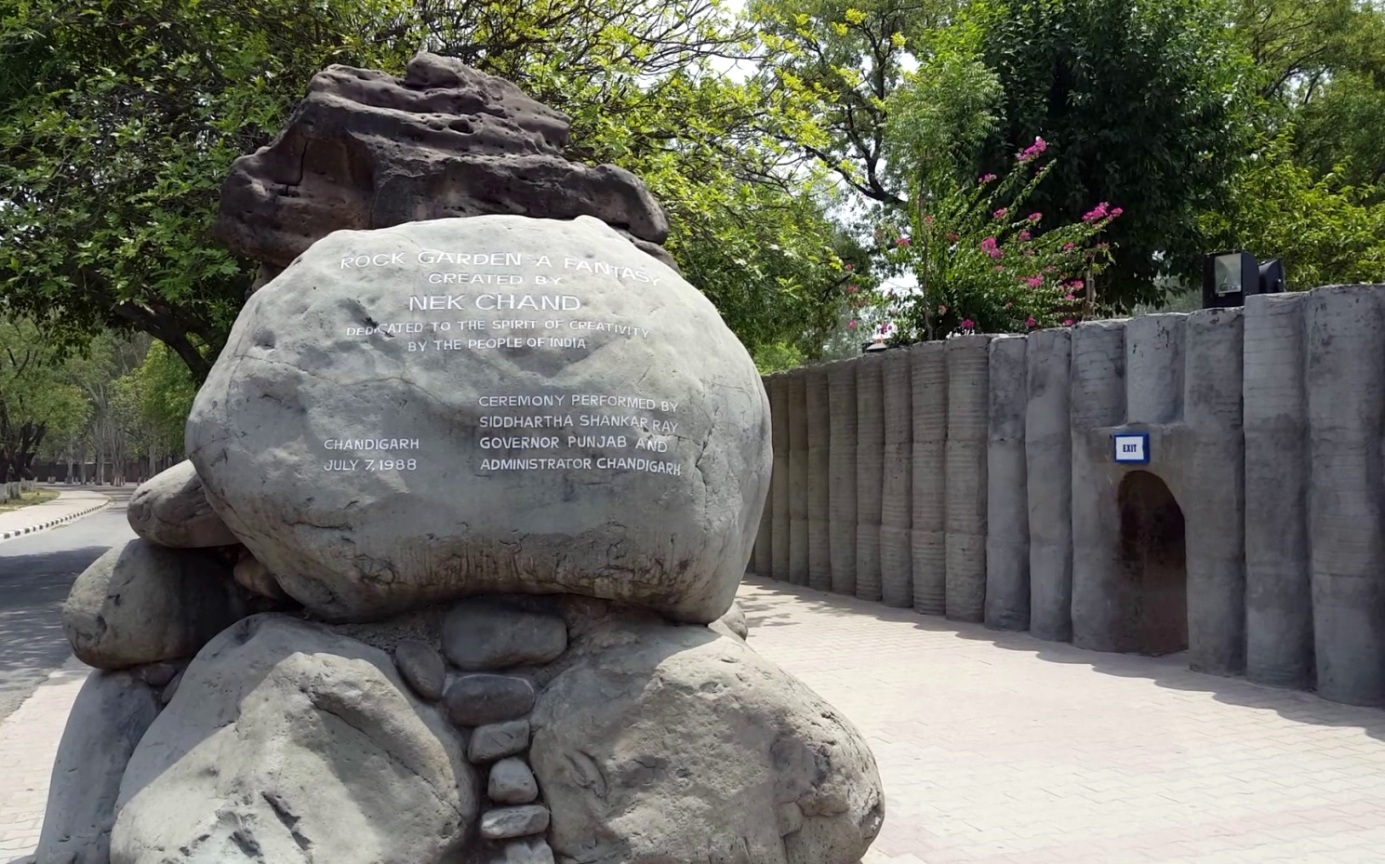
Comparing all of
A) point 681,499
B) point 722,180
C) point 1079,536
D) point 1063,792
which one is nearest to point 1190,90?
point 722,180

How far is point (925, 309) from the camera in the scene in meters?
11.8

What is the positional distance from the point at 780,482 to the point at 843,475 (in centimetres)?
164

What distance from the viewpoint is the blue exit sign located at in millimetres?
8031

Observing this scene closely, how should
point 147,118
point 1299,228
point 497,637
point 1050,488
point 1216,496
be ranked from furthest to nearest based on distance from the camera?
point 1299,228 < point 147,118 < point 1050,488 < point 1216,496 < point 497,637

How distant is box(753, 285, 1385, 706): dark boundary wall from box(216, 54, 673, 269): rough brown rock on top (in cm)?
440

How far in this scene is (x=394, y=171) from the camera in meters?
4.79

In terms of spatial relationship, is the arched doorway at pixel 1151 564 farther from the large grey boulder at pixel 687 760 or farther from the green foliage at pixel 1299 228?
the green foliage at pixel 1299 228

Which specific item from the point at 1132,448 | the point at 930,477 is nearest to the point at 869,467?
the point at 930,477

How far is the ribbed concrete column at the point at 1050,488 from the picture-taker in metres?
8.79

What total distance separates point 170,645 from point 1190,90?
14128mm

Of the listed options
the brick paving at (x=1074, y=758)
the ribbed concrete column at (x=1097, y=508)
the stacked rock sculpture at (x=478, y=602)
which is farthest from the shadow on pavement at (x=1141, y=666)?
the stacked rock sculpture at (x=478, y=602)

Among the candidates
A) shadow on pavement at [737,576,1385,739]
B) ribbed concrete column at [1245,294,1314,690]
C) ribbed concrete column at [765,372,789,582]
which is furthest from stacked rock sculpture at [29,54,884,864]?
ribbed concrete column at [765,372,789,582]

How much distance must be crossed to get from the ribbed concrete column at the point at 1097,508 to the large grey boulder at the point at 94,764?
667 cm

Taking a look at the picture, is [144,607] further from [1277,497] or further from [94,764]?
[1277,497]
